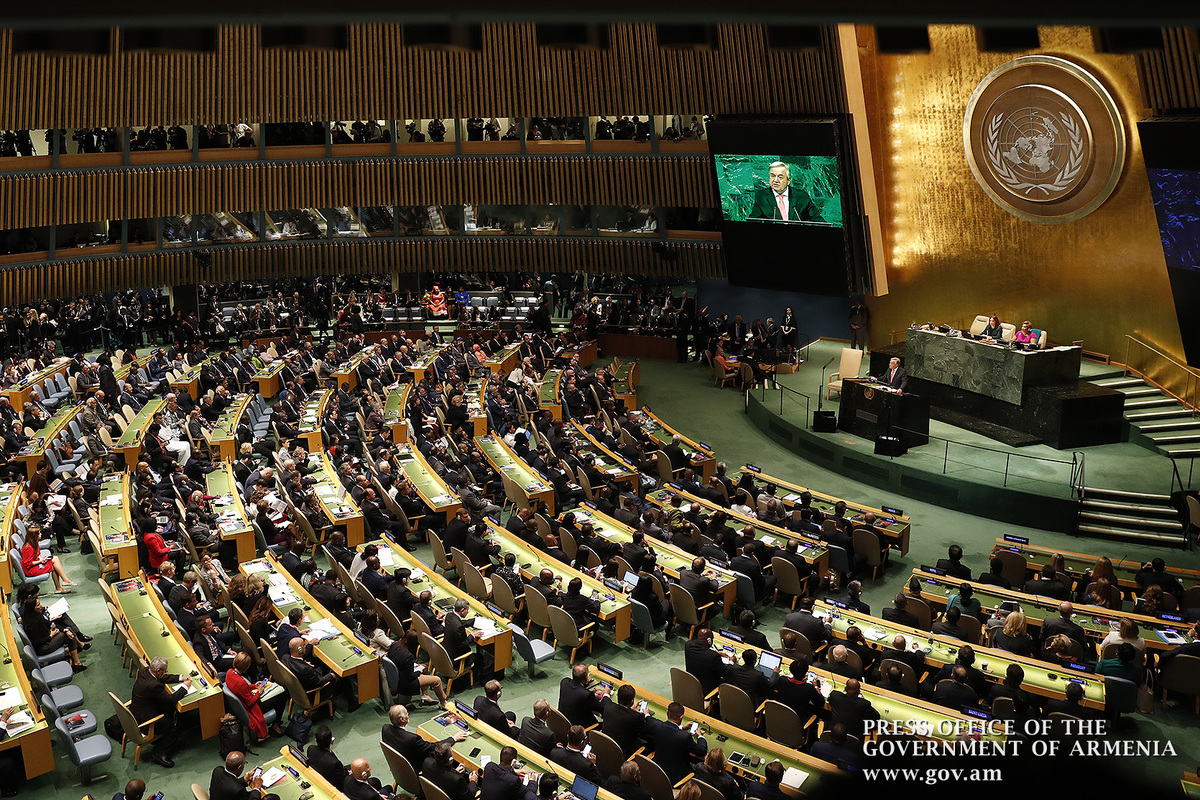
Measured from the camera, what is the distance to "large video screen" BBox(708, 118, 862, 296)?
20484 millimetres

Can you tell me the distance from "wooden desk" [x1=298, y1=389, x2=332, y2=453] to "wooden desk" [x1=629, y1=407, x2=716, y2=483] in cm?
582

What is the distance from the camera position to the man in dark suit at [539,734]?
884cm

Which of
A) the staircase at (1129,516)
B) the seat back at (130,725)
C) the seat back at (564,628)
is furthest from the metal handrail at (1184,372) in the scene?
the seat back at (130,725)

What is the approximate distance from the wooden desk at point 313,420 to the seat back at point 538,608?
24.5 ft

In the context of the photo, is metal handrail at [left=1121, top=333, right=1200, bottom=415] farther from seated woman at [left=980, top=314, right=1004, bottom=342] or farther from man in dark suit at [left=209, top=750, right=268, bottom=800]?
man in dark suit at [left=209, top=750, right=268, bottom=800]

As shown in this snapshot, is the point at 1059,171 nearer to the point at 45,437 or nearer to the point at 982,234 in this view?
the point at 982,234

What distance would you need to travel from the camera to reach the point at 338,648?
35.4ft

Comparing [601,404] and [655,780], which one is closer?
[655,780]

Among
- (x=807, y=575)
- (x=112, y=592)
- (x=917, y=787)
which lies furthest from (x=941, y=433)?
(x=917, y=787)

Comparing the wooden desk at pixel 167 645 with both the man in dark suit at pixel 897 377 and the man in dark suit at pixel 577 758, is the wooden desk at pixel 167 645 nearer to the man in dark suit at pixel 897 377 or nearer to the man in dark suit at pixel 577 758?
the man in dark suit at pixel 577 758

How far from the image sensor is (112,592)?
11.6m

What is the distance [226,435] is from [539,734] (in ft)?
37.9

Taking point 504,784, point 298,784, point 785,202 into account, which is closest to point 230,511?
point 298,784

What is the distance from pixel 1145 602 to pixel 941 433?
24.6 ft
